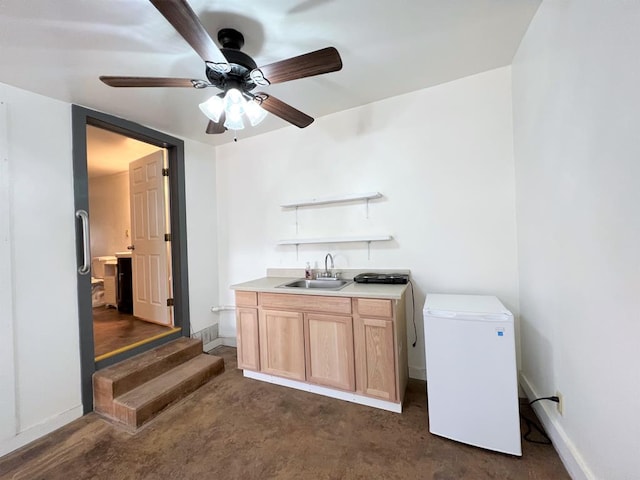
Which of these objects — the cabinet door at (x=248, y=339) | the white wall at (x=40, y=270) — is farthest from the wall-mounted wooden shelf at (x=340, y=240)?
the white wall at (x=40, y=270)

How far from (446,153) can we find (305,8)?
1491 mm

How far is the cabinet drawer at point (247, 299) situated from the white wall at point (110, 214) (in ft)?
11.3

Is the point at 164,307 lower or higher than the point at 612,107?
lower

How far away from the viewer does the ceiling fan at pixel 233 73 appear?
1146 mm

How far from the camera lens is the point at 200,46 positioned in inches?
46.9

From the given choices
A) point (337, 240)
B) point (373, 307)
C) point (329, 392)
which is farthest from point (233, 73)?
point (329, 392)

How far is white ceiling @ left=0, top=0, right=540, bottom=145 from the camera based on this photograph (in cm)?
136

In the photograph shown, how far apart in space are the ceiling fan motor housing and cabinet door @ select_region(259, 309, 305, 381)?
168cm

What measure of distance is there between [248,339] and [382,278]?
135 cm

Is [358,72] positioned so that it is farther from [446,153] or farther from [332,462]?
[332,462]

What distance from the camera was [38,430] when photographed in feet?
6.03

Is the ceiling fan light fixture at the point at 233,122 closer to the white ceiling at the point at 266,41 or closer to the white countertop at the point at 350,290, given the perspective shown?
the white ceiling at the point at 266,41

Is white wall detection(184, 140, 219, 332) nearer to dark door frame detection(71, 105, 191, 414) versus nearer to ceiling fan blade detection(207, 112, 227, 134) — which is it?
dark door frame detection(71, 105, 191, 414)

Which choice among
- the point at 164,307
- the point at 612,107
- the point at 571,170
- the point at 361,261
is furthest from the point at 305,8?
the point at 164,307
